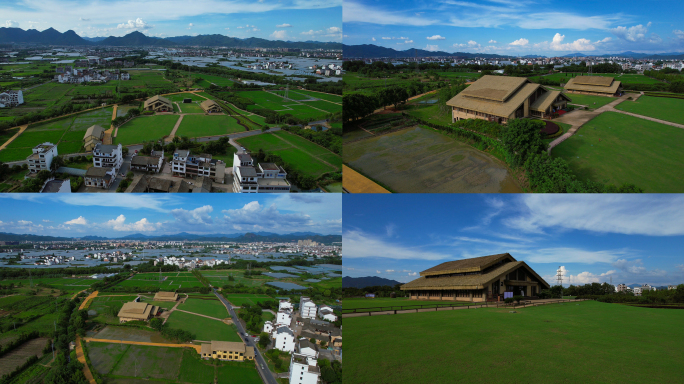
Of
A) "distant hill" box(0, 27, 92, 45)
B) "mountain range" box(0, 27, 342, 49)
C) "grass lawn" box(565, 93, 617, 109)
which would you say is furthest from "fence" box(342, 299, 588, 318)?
"distant hill" box(0, 27, 92, 45)

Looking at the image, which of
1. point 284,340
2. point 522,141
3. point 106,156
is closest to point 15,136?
point 106,156

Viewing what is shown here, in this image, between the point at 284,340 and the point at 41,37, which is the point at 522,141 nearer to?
the point at 284,340

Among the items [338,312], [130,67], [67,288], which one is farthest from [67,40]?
[338,312]

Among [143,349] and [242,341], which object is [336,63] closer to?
[242,341]

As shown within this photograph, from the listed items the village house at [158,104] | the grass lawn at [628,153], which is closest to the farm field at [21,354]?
the village house at [158,104]

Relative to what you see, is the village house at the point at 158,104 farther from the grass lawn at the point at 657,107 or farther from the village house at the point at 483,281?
the grass lawn at the point at 657,107

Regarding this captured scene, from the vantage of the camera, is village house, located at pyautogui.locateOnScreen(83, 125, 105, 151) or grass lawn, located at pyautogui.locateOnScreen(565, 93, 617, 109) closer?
village house, located at pyautogui.locateOnScreen(83, 125, 105, 151)

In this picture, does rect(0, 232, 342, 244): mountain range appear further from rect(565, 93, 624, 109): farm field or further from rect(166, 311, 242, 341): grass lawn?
rect(565, 93, 624, 109): farm field
